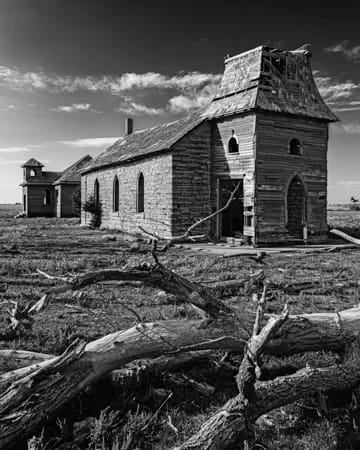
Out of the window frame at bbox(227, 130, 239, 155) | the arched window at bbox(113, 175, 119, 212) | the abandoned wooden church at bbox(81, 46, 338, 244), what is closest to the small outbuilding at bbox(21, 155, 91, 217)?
the arched window at bbox(113, 175, 119, 212)

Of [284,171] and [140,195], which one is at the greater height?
[284,171]

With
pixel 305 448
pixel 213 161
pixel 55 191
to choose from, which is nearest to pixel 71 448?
pixel 305 448

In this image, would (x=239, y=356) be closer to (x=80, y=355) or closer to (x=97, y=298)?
(x=80, y=355)

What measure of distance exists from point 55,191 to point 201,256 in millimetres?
34263

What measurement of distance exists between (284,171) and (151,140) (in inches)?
362

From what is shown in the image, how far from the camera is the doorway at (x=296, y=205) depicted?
1970cm

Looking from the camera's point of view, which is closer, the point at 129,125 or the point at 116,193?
the point at 116,193

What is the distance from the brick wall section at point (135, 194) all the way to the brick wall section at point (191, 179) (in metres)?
0.36

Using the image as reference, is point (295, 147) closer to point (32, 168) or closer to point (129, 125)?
point (129, 125)

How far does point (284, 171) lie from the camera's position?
18.9 m

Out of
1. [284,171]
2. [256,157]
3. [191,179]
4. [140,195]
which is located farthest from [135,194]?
[284,171]

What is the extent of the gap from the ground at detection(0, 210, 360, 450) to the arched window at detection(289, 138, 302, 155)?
6.04 metres

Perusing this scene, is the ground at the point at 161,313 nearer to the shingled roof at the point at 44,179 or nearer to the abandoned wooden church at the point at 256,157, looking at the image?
the abandoned wooden church at the point at 256,157

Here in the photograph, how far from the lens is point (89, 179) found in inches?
1244
